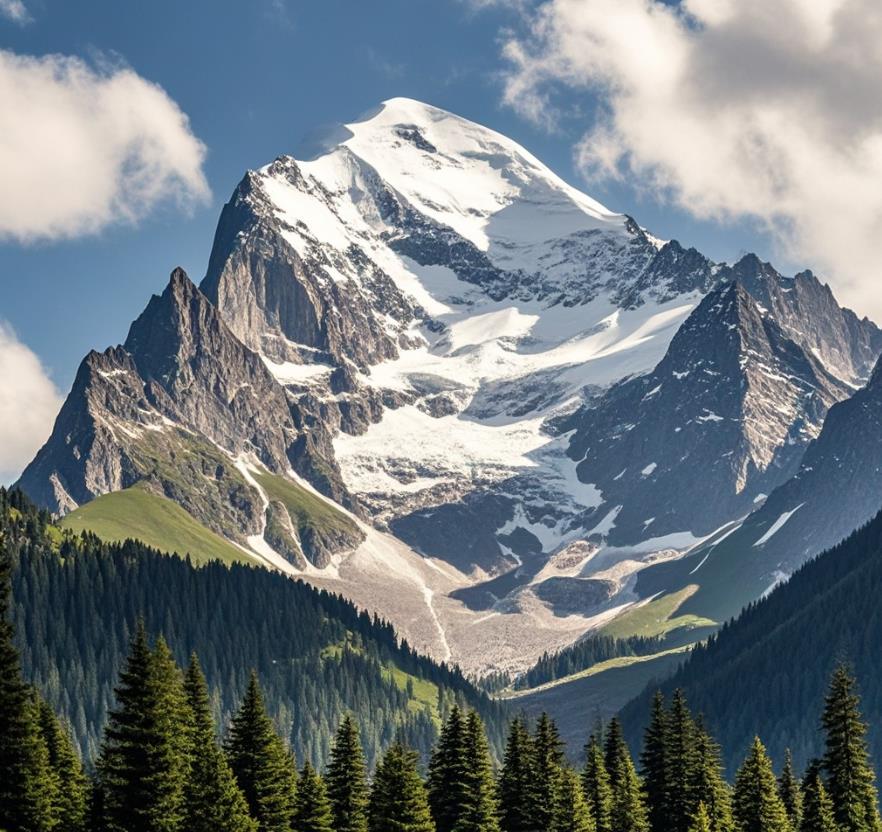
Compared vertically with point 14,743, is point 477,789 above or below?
above

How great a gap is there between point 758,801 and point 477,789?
20.0 meters

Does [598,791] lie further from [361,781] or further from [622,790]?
[361,781]

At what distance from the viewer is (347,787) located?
111 metres

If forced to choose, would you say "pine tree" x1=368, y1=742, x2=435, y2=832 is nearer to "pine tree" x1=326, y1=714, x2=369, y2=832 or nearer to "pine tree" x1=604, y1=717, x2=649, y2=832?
"pine tree" x1=326, y1=714, x2=369, y2=832

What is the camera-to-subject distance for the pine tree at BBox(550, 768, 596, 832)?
112m

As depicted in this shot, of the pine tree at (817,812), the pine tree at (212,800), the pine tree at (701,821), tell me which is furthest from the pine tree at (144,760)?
the pine tree at (817,812)

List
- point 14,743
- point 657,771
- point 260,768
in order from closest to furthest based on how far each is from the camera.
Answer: point 14,743 → point 260,768 → point 657,771

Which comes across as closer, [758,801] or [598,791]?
[758,801]

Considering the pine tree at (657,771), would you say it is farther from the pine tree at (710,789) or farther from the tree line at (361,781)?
the pine tree at (710,789)

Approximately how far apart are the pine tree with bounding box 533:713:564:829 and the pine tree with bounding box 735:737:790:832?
1276 centimetres

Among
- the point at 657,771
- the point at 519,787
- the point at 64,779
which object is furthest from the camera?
the point at 657,771

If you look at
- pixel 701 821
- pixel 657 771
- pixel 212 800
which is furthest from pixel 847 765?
pixel 212 800

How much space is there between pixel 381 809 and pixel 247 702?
1068 centimetres

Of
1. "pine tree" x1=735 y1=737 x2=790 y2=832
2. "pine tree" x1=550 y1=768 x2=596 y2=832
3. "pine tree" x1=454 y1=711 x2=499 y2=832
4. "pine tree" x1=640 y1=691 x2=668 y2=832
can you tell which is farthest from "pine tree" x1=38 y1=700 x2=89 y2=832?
"pine tree" x1=735 y1=737 x2=790 y2=832
